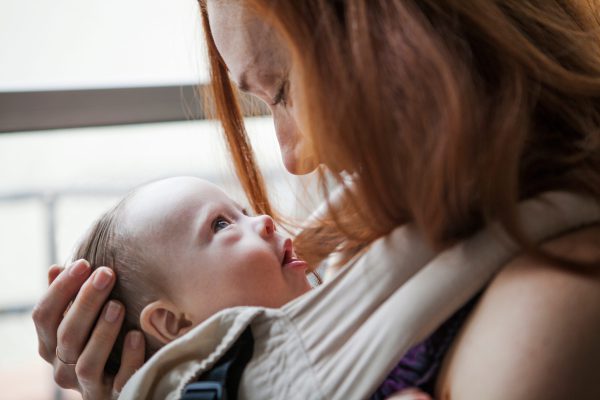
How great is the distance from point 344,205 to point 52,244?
3.35 feet

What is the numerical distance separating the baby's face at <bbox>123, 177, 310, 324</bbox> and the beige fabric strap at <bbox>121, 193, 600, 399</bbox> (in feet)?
0.43

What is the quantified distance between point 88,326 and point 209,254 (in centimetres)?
20

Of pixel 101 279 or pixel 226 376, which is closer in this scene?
pixel 226 376

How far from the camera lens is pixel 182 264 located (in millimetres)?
1024

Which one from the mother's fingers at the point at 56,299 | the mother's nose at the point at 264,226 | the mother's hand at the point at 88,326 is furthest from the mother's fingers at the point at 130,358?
the mother's nose at the point at 264,226

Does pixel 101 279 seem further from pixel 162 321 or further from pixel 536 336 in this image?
pixel 536 336

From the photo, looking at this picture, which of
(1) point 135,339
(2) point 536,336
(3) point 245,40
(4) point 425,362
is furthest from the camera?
(1) point 135,339


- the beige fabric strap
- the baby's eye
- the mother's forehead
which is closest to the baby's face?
the baby's eye

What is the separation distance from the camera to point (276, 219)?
126 centimetres

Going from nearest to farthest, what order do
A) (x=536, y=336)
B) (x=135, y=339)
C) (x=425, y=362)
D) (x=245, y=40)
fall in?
(x=536, y=336)
(x=425, y=362)
(x=245, y=40)
(x=135, y=339)

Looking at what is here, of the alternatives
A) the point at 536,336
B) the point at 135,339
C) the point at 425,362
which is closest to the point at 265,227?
the point at 135,339

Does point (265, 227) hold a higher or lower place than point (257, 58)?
lower

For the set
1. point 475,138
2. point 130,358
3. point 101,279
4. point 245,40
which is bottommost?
point 130,358

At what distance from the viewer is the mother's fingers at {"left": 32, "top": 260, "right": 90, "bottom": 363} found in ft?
3.38
